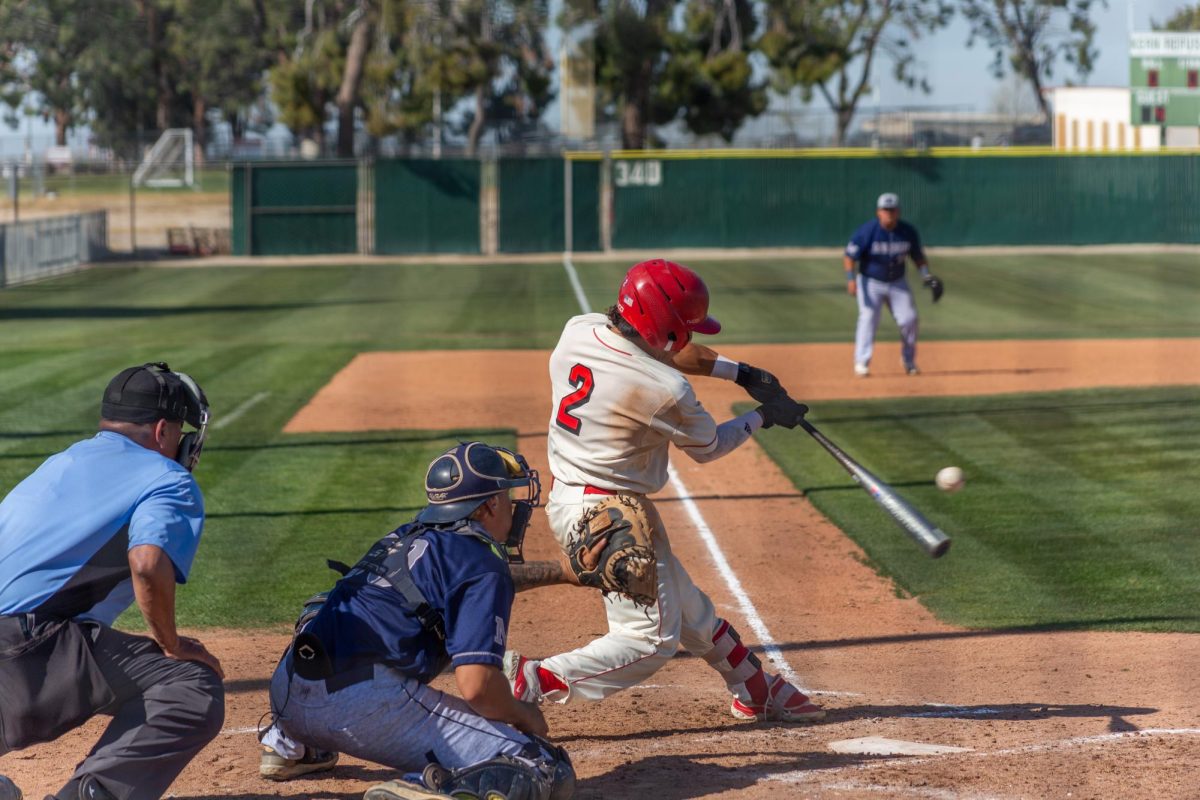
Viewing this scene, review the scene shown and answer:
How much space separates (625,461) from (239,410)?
9.90 metres

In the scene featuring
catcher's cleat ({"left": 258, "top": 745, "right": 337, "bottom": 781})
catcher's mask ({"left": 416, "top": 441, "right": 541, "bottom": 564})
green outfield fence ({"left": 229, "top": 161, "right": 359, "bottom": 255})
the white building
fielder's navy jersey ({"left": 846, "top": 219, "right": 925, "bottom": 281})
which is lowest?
A: catcher's cleat ({"left": 258, "top": 745, "right": 337, "bottom": 781})

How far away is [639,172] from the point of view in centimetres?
3941

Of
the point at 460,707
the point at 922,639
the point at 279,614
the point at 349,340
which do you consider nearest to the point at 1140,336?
the point at 349,340

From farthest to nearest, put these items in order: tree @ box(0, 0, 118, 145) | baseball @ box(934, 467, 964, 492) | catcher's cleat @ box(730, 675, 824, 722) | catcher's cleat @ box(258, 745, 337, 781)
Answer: tree @ box(0, 0, 118, 145)
baseball @ box(934, 467, 964, 492)
catcher's cleat @ box(730, 675, 824, 722)
catcher's cleat @ box(258, 745, 337, 781)

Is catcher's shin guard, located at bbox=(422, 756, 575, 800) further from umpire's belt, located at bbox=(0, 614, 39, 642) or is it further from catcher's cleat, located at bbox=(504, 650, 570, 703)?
umpire's belt, located at bbox=(0, 614, 39, 642)

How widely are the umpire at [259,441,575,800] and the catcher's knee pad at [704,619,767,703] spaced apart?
1.39 meters

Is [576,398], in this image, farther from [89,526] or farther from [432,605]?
[89,526]

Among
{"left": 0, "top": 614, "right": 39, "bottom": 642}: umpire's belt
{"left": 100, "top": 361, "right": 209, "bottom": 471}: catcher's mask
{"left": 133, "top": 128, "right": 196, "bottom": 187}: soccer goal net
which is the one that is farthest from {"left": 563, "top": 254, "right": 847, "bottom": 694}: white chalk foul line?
{"left": 133, "top": 128, "right": 196, "bottom": 187}: soccer goal net

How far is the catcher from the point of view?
18.3 feet

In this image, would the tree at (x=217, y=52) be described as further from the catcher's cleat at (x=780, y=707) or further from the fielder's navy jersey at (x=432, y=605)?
the fielder's navy jersey at (x=432, y=605)

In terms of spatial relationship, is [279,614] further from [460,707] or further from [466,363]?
[466,363]

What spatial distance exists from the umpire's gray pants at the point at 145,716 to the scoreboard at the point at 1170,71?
23494 mm

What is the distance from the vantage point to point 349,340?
21938mm

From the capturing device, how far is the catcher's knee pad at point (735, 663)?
19.7 feet
